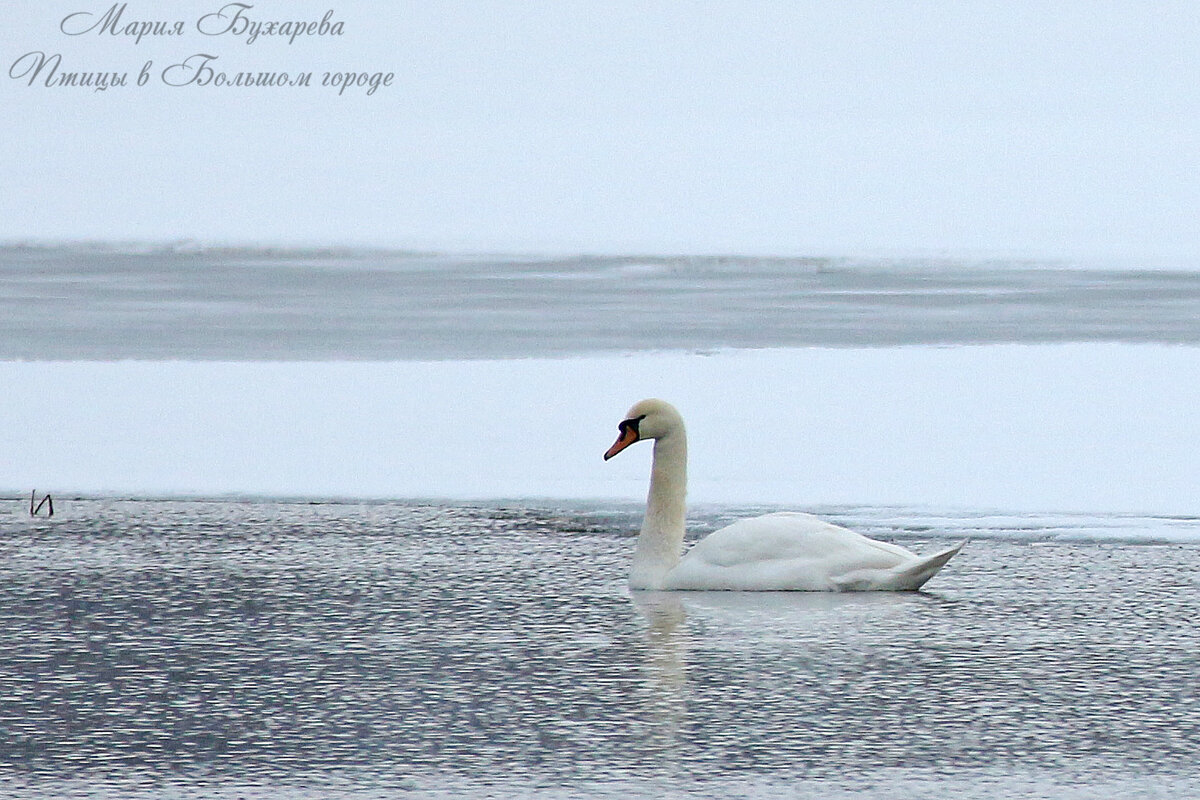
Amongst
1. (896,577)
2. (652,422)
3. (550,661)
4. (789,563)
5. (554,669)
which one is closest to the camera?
(554,669)

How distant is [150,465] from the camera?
39.3 ft

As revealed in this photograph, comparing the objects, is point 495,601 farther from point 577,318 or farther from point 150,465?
point 577,318

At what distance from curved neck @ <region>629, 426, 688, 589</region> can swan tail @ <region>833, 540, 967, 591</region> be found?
0.68 metres

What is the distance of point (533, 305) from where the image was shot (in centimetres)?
2428

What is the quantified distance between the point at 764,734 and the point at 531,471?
6.20 m

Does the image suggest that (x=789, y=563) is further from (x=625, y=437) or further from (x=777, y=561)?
(x=625, y=437)

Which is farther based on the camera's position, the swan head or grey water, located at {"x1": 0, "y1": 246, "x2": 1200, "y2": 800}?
the swan head

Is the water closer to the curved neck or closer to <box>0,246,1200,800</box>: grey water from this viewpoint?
<box>0,246,1200,800</box>: grey water

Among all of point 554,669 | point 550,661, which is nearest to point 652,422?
point 550,661

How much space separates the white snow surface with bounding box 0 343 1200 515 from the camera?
11320 millimetres

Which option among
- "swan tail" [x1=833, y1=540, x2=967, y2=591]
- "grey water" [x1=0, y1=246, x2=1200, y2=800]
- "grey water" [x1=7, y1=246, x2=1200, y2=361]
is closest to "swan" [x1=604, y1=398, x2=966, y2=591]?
"swan tail" [x1=833, y1=540, x2=967, y2=591]

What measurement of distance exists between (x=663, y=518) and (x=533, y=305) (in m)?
15.9

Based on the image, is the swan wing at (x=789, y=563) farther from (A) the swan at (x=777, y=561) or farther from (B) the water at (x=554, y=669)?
(B) the water at (x=554, y=669)

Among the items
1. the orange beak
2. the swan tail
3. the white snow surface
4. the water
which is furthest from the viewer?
the white snow surface
